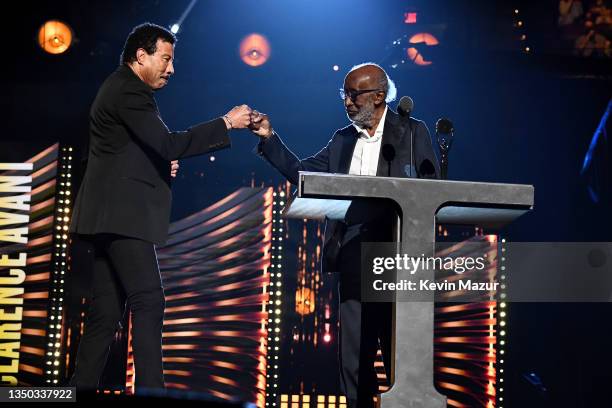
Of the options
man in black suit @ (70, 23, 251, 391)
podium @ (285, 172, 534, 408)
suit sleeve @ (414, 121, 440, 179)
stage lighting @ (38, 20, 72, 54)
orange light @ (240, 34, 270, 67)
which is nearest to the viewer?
podium @ (285, 172, 534, 408)

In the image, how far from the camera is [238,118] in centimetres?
306

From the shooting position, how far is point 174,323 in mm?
4977

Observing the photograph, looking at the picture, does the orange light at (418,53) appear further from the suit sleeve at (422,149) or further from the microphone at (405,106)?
the microphone at (405,106)

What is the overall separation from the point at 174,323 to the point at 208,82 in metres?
1.82

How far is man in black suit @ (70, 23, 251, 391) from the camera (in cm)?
279

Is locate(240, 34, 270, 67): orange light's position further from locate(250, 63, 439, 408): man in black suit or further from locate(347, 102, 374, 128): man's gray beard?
locate(347, 102, 374, 128): man's gray beard

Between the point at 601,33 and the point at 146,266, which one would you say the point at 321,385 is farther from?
the point at 601,33

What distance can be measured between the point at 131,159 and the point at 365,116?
1027 millimetres

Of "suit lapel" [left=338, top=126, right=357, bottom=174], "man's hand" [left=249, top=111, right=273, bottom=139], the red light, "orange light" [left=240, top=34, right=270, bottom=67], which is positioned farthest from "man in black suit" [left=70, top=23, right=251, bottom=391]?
the red light

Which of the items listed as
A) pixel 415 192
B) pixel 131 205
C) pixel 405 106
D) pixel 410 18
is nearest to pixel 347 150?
pixel 405 106

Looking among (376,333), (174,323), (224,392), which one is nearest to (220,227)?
(174,323)

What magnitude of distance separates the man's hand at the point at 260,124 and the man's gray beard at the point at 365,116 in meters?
0.38

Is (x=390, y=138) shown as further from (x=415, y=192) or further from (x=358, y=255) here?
(x=415, y=192)

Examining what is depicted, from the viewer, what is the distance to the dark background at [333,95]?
524cm
